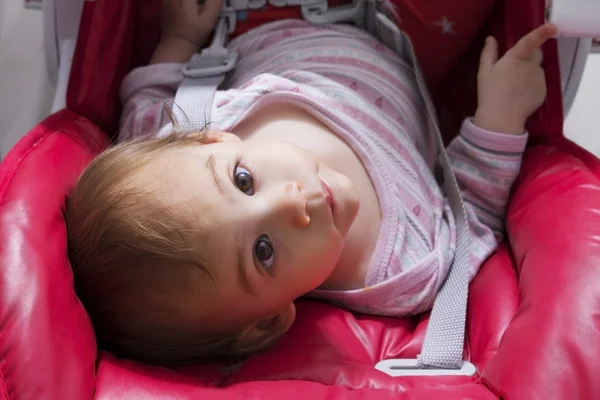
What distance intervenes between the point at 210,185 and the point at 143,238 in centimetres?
8

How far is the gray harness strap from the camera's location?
679 millimetres

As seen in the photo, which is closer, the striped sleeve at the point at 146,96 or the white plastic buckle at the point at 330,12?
the striped sleeve at the point at 146,96

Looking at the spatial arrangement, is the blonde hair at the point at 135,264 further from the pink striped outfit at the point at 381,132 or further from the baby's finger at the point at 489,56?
the baby's finger at the point at 489,56

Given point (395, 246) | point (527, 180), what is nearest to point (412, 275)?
point (395, 246)

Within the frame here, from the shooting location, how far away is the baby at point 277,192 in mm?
603

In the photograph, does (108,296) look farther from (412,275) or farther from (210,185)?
(412,275)

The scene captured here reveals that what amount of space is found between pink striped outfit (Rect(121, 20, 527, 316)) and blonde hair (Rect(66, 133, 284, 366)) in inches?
6.5

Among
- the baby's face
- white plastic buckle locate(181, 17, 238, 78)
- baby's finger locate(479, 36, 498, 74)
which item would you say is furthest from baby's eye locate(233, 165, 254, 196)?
baby's finger locate(479, 36, 498, 74)

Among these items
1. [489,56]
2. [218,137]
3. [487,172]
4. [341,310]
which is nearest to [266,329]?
[341,310]

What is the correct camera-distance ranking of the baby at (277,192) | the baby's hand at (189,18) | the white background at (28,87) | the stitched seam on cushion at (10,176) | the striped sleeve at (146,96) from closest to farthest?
the stitched seam on cushion at (10,176), the baby at (277,192), the striped sleeve at (146,96), the baby's hand at (189,18), the white background at (28,87)

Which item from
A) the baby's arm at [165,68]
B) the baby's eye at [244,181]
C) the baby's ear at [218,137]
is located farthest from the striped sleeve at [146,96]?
the baby's eye at [244,181]

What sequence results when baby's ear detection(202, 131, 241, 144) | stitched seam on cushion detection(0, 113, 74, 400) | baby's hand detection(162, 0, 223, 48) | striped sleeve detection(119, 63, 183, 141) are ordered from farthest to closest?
baby's hand detection(162, 0, 223, 48) → striped sleeve detection(119, 63, 183, 141) → baby's ear detection(202, 131, 241, 144) → stitched seam on cushion detection(0, 113, 74, 400)

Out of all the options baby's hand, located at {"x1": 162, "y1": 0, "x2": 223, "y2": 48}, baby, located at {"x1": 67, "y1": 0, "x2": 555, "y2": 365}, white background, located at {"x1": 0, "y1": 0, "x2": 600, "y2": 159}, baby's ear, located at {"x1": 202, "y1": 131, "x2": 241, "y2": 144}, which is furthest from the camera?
white background, located at {"x1": 0, "y1": 0, "x2": 600, "y2": 159}

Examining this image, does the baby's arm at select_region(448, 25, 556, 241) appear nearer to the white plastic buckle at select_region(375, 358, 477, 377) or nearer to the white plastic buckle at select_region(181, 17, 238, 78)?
the white plastic buckle at select_region(375, 358, 477, 377)
